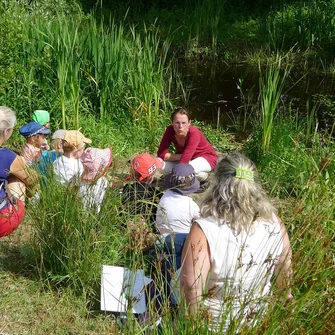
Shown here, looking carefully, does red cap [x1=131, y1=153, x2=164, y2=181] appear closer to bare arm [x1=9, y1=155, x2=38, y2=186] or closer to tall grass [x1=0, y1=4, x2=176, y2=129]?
bare arm [x1=9, y1=155, x2=38, y2=186]

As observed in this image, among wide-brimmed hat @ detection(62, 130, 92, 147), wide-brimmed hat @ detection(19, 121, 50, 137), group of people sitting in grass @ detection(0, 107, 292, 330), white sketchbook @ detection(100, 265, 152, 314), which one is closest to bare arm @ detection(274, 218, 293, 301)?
group of people sitting in grass @ detection(0, 107, 292, 330)

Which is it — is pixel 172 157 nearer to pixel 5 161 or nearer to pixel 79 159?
pixel 79 159

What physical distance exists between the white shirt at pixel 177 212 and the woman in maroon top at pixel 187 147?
1333 millimetres

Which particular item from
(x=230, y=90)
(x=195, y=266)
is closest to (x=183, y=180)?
(x=195, y=266)

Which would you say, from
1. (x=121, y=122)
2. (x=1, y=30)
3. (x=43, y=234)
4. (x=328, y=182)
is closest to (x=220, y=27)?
(x=121, y=122)

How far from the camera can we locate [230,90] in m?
8.37

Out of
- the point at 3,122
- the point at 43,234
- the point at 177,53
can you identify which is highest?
the point at 3,122

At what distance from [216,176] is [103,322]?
936 millimetres

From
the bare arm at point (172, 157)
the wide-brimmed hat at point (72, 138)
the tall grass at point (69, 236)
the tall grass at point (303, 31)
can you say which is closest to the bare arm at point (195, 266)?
the tall grass at point (69, 236)

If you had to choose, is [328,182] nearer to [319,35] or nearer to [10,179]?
[10,179]

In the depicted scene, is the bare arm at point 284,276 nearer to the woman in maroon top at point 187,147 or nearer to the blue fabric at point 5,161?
the blue fabric at point 5,161

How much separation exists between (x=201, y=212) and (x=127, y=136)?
11.0ft

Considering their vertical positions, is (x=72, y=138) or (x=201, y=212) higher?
(x=201, y=212)

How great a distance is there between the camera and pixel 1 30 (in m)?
5.22
